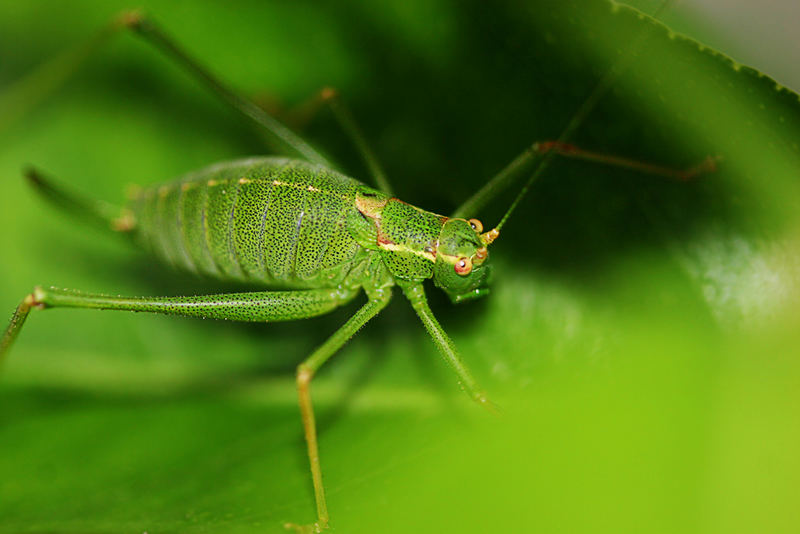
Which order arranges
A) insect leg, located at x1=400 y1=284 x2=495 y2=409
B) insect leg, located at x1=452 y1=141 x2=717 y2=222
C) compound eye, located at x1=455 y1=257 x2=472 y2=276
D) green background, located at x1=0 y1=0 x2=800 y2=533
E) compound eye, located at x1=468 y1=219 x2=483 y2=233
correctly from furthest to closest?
compound eye, located at x1=468 y1=219 x2=483 y2=233
compound eye, located at x1=455 y1=257 x2=472 y2=276
insect leg, located at x1=400 y1=284 x2=495 y2=409
insect leg, located at x1=452 y1=141 x2=717 y2=222
green background, located at x1=0 y1=0 x2=800 y2=533

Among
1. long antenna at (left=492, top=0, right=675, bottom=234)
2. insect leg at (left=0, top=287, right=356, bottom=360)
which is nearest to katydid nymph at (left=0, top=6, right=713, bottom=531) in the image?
insect leg at (left=0, top=287, right=356, bottom=360)

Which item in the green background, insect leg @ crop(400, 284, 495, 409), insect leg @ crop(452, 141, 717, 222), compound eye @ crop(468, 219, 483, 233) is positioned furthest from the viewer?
compound eye @ crop(468, 219, 483, 233)

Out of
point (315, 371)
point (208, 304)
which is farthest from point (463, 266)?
point (208, 304)

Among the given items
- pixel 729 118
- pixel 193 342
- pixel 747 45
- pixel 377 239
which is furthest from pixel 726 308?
pixel 193 342

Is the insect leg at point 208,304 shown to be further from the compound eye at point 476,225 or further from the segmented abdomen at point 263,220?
the compound eye at point 476,225

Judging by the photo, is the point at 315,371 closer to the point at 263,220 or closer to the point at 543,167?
the point at 263,220

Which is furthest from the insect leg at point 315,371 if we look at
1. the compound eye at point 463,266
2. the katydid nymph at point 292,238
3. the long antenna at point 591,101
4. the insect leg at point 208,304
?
the long antenna at point 591,101

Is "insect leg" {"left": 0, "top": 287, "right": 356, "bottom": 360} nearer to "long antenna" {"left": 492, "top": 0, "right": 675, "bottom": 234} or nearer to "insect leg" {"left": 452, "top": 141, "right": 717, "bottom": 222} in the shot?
"insect leg" {"left": 452, "top": 141, "right": 717, "bottom": 222}
